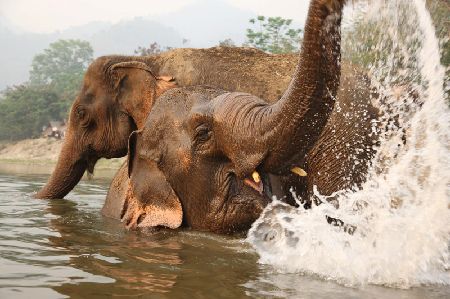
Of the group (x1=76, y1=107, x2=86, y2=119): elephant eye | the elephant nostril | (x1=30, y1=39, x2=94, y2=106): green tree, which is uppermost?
(x1=30, y1=39, x2=94, y2=106): green tree

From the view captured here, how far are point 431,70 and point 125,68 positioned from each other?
3.16 metres

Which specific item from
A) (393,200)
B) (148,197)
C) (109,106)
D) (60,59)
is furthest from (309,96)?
(60,59)

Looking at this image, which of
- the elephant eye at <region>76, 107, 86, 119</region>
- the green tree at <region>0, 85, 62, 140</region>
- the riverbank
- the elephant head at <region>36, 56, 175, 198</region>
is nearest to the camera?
the elephant head at <region>36, 56, 175, 198</region>

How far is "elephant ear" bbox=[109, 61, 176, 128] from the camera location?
239 inches

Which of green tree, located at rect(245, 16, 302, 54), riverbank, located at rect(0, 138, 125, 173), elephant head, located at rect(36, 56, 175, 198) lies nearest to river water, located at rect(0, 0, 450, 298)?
elephant head, located at rect(36, 56, 175, 198)

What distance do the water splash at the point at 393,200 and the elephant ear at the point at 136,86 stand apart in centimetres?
180

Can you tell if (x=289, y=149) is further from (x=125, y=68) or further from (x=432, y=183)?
(x=125, y=68)

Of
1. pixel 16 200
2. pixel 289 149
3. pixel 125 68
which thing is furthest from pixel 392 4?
pixel 16 200

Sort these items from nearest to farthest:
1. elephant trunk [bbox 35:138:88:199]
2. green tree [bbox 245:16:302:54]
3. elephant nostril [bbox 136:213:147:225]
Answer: elephant nostril [bbox 136:213:147:225], elephant trunk [bbox 35:138:88:199], green tree [bbox 245:16:302:54]

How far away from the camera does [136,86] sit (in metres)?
6.21

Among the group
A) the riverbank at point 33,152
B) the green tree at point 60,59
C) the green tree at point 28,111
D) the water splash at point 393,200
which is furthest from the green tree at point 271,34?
the green tree at point 60,59

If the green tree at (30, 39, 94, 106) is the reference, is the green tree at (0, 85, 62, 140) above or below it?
below

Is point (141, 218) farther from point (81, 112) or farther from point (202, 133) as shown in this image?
point (81, 112)

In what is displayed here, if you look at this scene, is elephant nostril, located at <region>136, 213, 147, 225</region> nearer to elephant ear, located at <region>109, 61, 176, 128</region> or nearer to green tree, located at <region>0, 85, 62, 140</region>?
elephant ear, located at <region>109, 61, 176, 128</region>
